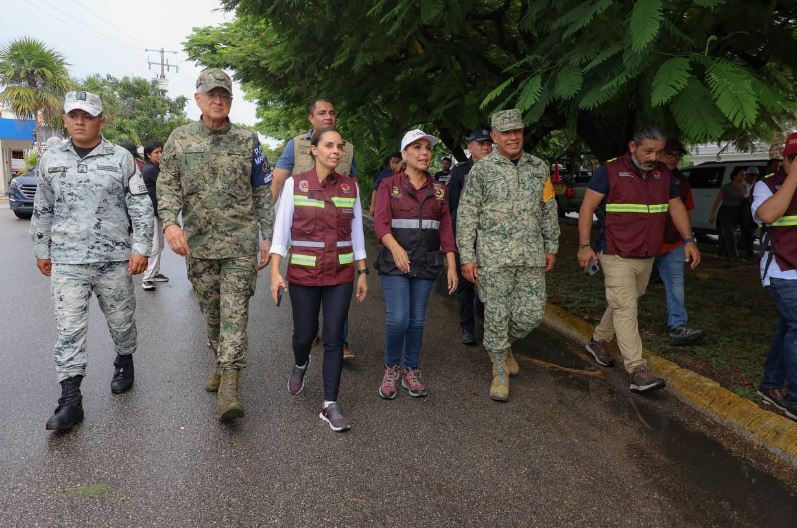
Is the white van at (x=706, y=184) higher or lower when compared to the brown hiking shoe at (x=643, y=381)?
higher

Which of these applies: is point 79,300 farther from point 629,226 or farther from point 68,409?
point 629,226

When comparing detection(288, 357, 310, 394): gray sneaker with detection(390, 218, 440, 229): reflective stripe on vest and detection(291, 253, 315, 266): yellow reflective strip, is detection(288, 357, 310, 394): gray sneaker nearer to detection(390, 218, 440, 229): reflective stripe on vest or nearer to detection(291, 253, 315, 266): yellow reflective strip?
detection(291, 253, 315, 266): yellow reflective strip

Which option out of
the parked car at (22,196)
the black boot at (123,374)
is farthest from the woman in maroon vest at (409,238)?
the parked car at (22,196)

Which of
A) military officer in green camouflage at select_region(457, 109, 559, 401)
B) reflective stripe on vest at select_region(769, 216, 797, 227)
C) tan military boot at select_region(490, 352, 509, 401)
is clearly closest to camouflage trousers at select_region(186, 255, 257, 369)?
military officer in green camouflage at select_region(457, 109, 559, 401)

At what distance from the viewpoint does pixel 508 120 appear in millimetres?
3848

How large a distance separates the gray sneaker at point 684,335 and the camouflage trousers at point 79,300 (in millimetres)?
4456

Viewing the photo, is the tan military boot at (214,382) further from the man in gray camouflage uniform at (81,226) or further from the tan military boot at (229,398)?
the man in gray camouflage uniform at (81,226)

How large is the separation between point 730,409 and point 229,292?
11.1 ft

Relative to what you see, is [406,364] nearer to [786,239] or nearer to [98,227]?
[98,227]

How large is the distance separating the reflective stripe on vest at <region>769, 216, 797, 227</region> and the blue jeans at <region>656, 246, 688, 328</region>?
1479 millimetres

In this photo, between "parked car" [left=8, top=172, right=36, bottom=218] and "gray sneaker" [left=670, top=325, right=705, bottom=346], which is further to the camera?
"parked car" [left=8, top=172, right=36, bottom=218]

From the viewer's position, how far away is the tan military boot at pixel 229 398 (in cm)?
→ 352

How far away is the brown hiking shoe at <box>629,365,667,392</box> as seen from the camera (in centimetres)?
419

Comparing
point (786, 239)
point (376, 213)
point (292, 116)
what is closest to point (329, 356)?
point (376, 213)
